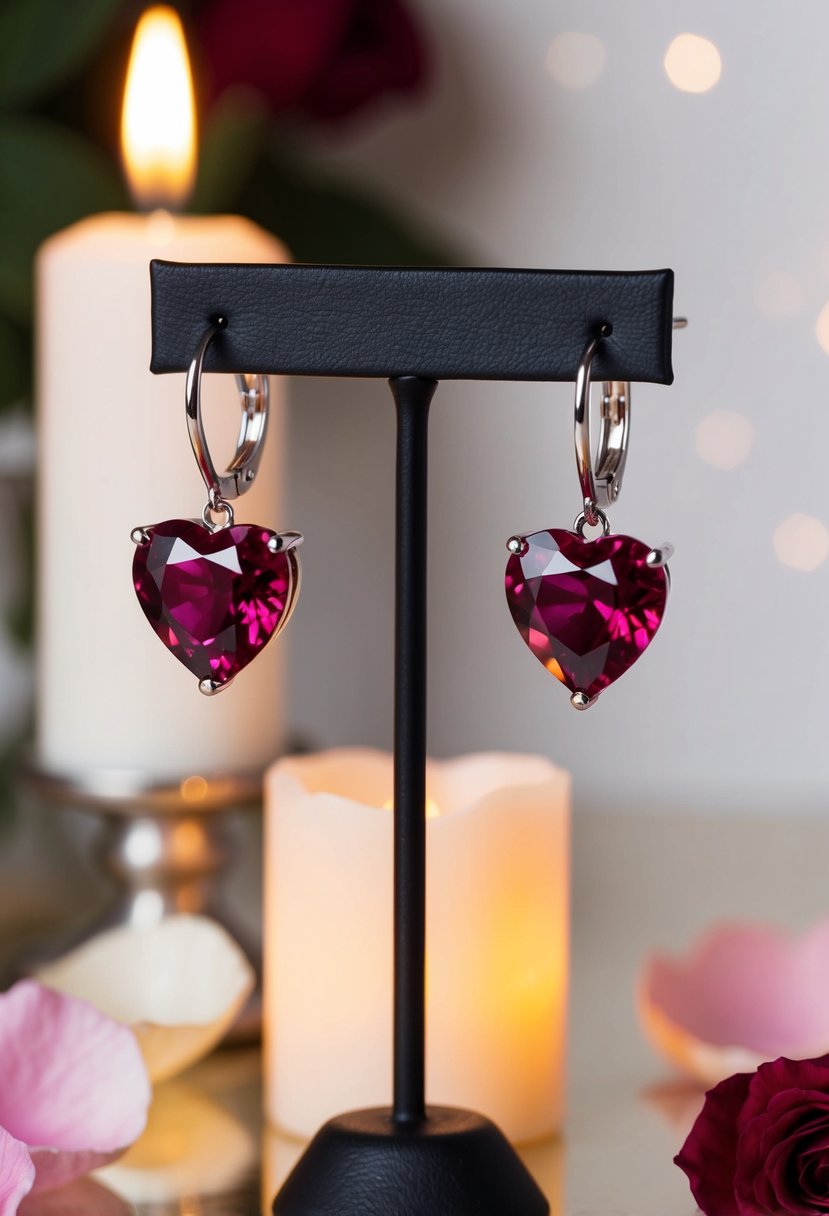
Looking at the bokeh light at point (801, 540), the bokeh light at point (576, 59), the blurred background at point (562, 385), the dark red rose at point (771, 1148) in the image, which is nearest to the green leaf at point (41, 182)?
the blurred background at point (562, 385)

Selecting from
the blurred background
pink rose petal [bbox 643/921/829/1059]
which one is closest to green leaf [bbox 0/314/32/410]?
the blurred background

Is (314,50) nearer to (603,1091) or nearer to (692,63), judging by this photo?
(692,63)

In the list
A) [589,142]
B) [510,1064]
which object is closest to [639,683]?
[589,142]

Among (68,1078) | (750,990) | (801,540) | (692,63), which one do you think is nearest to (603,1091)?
(750,990)

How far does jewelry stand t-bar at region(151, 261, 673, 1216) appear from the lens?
0.35 meters

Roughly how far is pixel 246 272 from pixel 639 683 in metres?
0.47

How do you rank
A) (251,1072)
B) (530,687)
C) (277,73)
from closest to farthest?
(251,1072), (277,73), (530,687)

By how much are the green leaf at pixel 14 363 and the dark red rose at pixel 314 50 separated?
0.45 feet

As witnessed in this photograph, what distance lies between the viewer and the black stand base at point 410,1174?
36 cm

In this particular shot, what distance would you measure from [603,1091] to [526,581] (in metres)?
0.21

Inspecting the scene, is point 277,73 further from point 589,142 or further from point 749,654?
point 749,654

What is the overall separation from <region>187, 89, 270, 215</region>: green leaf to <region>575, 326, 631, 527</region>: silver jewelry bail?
0.39 metres

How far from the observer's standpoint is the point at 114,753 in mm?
551

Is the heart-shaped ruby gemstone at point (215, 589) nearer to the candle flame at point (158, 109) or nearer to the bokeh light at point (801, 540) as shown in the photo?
the candle flame at point (158, 109)
